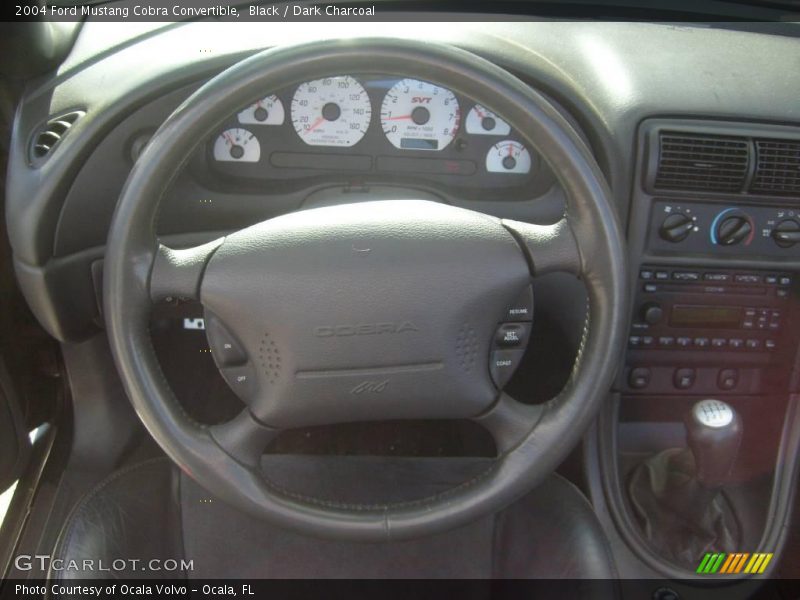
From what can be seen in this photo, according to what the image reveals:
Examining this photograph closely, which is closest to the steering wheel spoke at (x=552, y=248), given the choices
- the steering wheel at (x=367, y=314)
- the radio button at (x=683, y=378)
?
the steering wheel at (x=367, y=314)

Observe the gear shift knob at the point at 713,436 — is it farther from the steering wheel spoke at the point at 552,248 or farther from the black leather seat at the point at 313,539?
the steering wheel spoke at the point at 552,248

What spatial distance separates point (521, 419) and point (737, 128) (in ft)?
2.22

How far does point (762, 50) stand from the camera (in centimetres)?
162

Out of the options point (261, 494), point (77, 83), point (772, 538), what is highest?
point (77, 83)

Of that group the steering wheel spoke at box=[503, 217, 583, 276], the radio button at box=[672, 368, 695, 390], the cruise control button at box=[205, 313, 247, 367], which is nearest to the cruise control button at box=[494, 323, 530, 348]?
the steering wheel spoke at box=[503, 217, 583, 276]

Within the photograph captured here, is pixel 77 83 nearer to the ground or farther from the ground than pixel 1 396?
farther from the ground

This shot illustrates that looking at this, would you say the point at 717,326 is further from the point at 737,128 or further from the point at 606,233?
the point at 606,233

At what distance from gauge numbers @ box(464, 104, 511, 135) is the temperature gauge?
2 centimetres

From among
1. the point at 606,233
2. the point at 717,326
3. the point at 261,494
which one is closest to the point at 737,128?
the point at 717,326

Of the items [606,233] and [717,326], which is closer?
[606,233]

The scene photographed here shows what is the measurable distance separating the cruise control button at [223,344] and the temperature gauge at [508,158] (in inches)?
22.4

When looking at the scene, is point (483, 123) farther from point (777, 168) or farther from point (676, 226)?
point (777, 168)

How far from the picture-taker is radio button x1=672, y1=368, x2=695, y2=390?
166cm

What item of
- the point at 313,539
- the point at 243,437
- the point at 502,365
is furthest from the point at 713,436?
the point at 243,437
